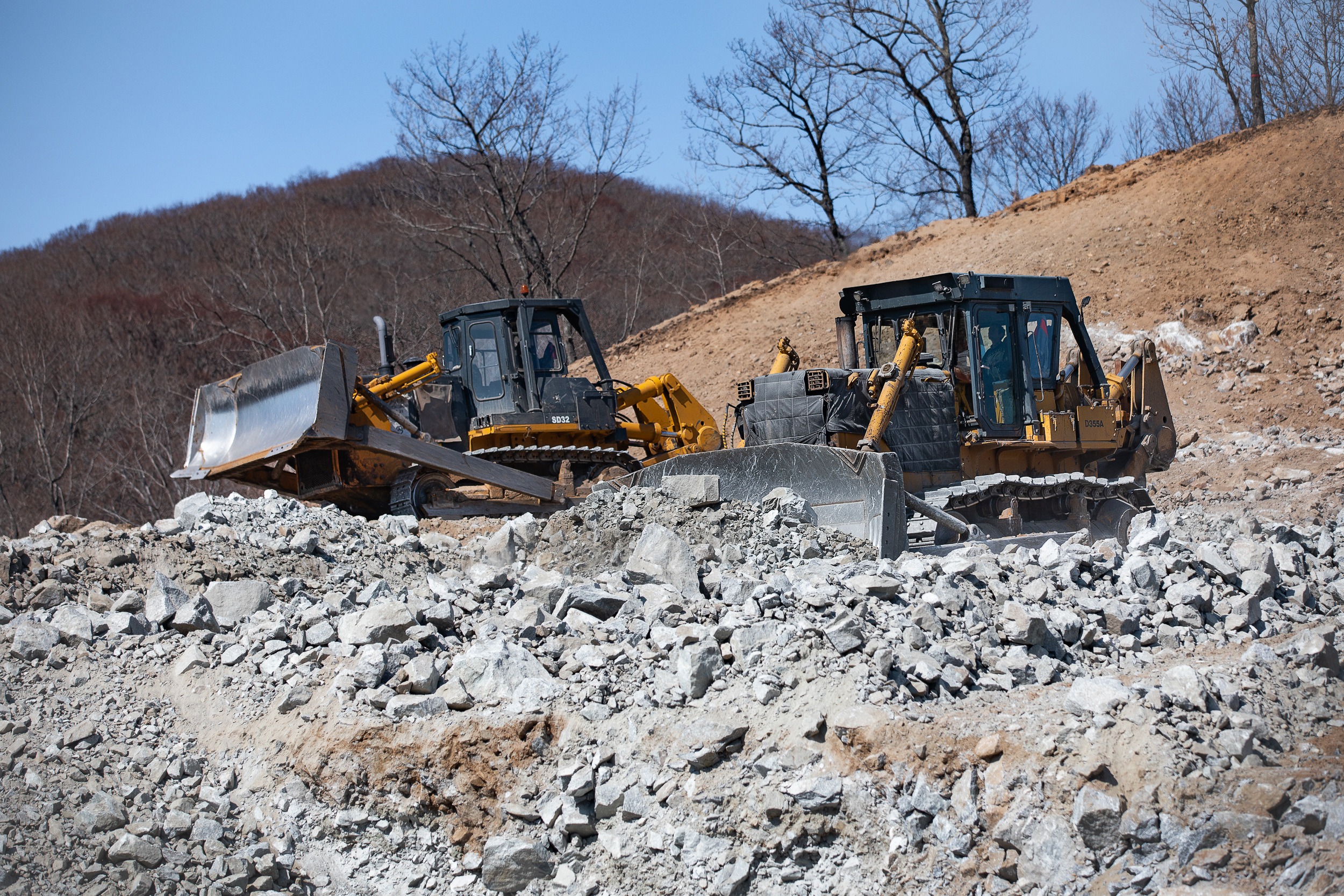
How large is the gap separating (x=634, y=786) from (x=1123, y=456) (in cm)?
808

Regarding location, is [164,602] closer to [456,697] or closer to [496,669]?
[456,697]

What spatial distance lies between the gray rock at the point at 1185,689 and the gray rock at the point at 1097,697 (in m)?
0.15

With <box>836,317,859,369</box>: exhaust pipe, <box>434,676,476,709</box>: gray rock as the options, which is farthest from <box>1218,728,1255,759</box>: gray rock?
<box>836,317,859,369</box>: exhaust pipe

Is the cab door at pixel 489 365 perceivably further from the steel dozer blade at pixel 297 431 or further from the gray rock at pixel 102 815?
the gray rock at pixel 102 815

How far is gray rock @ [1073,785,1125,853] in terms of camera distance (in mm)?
3900

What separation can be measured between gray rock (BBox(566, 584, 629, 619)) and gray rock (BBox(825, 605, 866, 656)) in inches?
48.0

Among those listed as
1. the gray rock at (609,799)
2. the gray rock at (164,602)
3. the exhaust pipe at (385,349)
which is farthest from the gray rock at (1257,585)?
the exhaust pipe at (385,349)

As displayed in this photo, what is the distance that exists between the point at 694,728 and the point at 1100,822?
1.66m

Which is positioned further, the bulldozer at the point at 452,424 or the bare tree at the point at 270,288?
the bare tree at the point at 270,288

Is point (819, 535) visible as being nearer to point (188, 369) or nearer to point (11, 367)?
point (11, 367)

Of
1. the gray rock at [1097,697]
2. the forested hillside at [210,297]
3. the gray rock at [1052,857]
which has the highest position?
the forested hillside at [210,297]

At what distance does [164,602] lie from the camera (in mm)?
6219

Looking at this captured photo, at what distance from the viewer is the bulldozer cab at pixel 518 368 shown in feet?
38.4

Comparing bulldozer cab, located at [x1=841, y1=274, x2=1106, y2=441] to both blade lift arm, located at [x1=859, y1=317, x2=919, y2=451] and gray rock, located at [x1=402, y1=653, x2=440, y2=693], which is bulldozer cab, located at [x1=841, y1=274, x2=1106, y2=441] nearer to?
blade lift arm, located at [x1=859, y1=317, x2=919, y2=451]
